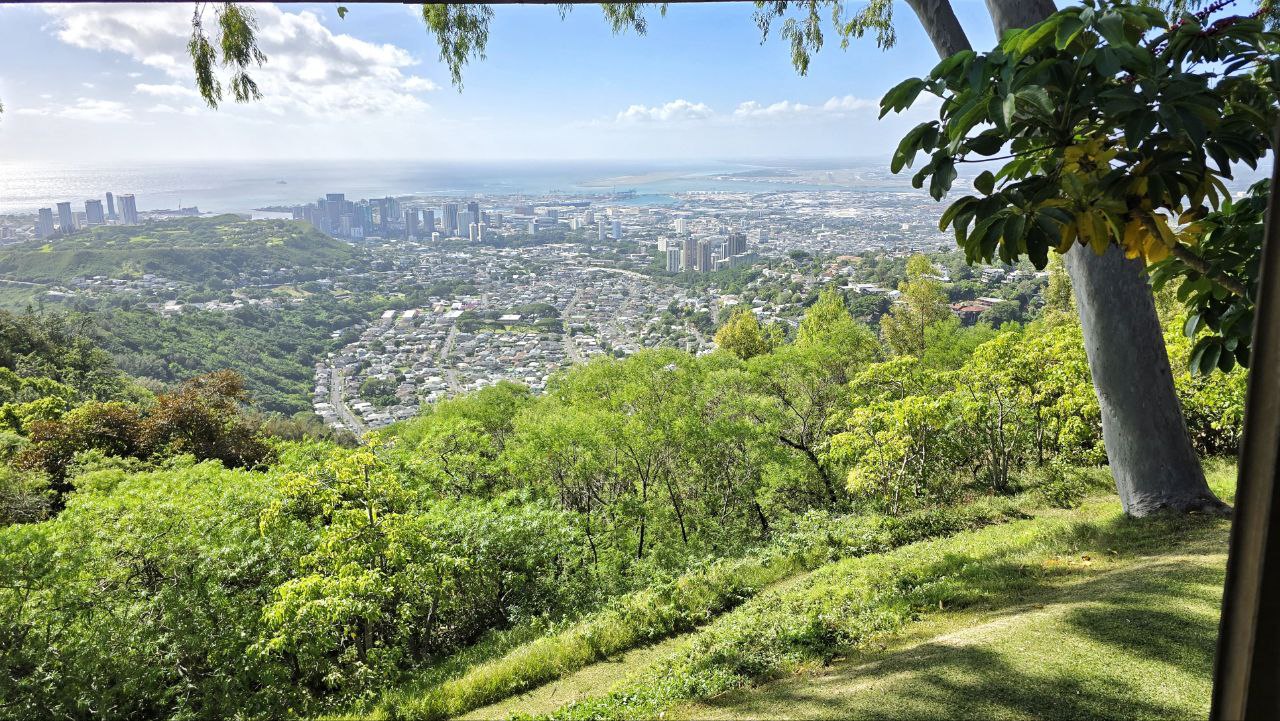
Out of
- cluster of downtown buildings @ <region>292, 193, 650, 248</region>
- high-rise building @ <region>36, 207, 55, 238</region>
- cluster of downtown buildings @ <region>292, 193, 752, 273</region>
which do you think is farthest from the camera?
cluster of downtown buildings @ <region>292, 193, 650, 248</region>

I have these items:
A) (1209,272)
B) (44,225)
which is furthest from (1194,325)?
(44,225)

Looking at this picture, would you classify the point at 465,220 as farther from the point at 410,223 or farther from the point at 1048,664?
the point at 1048,664

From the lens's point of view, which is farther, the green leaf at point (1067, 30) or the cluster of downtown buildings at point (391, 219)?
the cluster of downtown buildings at point (391, 219)

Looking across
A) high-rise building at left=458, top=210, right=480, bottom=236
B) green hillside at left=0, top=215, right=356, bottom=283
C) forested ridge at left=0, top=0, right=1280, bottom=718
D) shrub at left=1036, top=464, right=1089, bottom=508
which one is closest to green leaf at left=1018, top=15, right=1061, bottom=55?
forested ridge at left=0, top=0, right=1280, bottom=718

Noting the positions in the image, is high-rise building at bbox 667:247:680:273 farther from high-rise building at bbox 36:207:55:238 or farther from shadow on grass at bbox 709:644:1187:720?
high-rise building at bbox 36:207:55:238

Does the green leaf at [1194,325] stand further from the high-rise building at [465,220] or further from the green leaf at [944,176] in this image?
the high-rise building at [465,220]

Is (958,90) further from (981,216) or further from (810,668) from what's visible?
(810,668)

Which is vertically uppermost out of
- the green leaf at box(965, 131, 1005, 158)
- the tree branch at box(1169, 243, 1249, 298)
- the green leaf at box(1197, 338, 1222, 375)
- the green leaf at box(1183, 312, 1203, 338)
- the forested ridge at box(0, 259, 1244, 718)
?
the green leaf at box(965, 131, 1005, 158)

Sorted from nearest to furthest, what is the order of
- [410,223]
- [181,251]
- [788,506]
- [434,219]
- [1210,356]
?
[1210,356]
[788,506]
[181,251]
[410,223]
[434,219]

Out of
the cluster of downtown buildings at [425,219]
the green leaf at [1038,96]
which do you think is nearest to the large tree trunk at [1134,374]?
the green leaf at [1038,96]
